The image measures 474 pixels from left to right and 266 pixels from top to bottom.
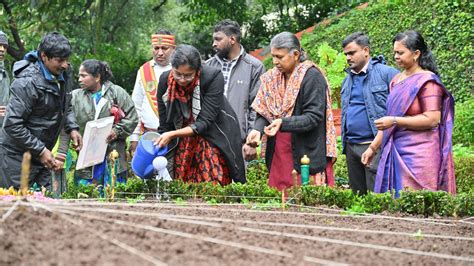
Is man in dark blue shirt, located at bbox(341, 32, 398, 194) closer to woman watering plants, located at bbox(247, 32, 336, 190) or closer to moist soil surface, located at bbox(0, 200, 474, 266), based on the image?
woman watering plants, located at bbox(247, 32, 336, 190)

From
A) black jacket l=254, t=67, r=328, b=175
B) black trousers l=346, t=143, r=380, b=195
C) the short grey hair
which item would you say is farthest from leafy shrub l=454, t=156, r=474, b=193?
the short grey hair

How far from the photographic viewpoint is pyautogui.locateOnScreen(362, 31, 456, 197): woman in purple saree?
7.85 metres

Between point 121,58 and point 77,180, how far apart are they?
44.9ft

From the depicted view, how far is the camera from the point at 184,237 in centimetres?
478

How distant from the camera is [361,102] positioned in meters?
8.81

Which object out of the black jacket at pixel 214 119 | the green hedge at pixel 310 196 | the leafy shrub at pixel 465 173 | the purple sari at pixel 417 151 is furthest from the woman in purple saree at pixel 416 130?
the leafy shrub at pixel 465 173

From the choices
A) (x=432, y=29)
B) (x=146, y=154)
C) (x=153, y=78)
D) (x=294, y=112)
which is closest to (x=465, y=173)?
(x=294, y=112)

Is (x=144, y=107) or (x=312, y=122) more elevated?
(x=144, y=107)

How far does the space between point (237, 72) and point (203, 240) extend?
16.3 ft

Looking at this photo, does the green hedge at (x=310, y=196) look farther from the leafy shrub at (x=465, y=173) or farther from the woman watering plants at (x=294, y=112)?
the leafy shrub at (x=465, y=173)

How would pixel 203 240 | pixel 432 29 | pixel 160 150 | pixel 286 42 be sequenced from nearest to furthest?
pixel 203 240 → pixel 160 150 → pixel 286 42 → pixel 432 29

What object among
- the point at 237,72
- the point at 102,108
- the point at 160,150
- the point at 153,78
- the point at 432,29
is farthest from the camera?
the point at 432,29

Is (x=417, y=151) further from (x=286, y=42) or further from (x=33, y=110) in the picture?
(x=33, y=110)

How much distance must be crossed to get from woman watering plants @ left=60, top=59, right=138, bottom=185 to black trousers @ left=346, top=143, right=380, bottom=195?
2.35 metres
